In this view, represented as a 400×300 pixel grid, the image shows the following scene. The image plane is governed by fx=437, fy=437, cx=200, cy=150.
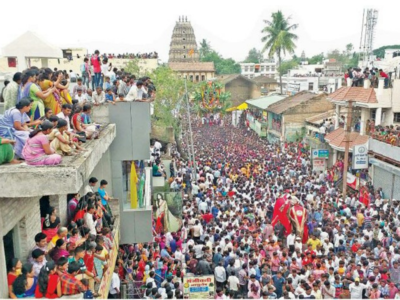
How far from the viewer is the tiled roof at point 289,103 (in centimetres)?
3429

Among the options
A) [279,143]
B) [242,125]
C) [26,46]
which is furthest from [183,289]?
[242,125]

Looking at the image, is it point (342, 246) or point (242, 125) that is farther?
point (242, 125)

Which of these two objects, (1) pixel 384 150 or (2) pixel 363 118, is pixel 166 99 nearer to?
(2) pixel 363 118

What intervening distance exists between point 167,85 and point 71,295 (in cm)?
2812

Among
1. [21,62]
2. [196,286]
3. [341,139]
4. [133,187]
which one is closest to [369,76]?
[341,139]

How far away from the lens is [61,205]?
27.4ft

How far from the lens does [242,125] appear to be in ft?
A: 151

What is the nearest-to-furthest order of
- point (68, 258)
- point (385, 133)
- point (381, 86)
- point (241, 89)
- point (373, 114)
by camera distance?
point (68, 258) < point (385, 133) < point (381, 86) < point (373, 114) < point (241, 89)

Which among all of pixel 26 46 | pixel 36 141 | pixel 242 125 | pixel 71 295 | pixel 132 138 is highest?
pixel 26 46

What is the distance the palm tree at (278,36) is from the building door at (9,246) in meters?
40.9

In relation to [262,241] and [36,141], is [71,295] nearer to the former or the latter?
[36,141]

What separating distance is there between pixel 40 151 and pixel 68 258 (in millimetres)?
1696

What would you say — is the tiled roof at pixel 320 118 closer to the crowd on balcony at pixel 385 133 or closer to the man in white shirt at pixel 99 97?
the crowd on balcony at pixel 385 133

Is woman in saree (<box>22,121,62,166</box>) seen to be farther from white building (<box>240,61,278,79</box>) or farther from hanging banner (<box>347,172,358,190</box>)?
white building (<box>240,61,278,79</box>)
